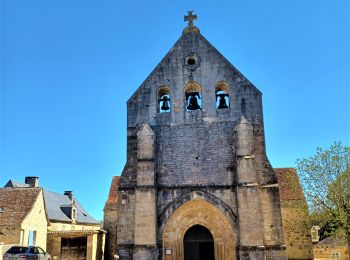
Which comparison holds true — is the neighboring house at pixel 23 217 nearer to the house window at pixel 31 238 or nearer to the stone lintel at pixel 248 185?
the house window at pixel 31 238

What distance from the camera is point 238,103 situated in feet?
51.3

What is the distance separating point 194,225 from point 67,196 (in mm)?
25881

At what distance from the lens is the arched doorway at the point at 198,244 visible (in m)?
14.7

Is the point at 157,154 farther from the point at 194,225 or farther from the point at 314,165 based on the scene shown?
the point at 314,165

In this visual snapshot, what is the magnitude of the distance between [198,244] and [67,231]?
10.5 meters

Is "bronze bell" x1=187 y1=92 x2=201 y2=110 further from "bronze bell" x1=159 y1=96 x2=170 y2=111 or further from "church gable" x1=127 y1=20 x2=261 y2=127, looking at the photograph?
"bronze bell" x1=159 y1=96 x2=170 y2=111

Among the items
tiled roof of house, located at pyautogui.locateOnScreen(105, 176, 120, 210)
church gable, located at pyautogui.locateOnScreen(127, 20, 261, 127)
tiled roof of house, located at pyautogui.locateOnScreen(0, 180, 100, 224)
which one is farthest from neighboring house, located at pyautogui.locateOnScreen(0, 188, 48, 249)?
church gable, located at pyautogui.locateOnScreen(127, 20, 261, 127)

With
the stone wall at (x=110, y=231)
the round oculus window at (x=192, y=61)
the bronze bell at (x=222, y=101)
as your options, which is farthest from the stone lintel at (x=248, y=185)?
the stone wall at (x=110, y=231)

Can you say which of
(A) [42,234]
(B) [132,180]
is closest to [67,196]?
(A) [42,234]

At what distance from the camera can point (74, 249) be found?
69.9 ft

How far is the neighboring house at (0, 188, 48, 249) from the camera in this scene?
22641 mm

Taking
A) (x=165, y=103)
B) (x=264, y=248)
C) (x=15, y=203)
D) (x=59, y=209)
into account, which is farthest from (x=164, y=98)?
(x=59, y=209)

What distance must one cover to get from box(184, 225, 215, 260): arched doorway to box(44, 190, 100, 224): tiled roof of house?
57.7 ft

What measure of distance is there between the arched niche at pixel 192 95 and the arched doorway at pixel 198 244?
16.6 ft
